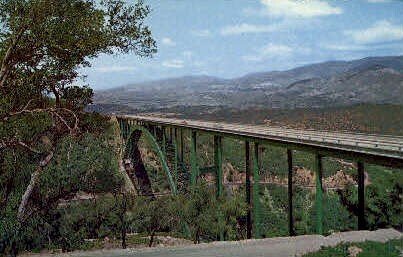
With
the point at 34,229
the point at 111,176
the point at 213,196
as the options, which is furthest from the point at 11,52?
the point at 111,176

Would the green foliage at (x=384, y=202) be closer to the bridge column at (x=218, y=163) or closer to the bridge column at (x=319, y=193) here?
the bridge column at (x=218, y=163)

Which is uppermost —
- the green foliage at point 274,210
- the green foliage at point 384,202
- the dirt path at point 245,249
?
the dirt path at point 245,249

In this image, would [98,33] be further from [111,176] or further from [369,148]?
[111,176]

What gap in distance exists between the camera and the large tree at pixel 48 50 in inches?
731

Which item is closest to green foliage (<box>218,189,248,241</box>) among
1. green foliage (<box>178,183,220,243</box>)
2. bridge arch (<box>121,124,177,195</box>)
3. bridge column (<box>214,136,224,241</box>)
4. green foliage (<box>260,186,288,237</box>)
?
green foliage (<box>178,183,220,243</box>)

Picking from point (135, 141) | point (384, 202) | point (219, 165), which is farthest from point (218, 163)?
point (135, 141)

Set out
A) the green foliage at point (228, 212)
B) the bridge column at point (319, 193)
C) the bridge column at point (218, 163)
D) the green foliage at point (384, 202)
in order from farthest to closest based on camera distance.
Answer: the green foliage at point (384, 202) → the bridge column at point (218, 163) → the green foliage at point (228, 212) → the bridge column at point (319, 193)

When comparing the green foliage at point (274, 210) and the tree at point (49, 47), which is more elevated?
the tree at point (49, 47)

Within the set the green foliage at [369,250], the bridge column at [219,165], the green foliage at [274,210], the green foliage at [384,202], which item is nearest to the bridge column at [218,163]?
the bridge column at [219,165]

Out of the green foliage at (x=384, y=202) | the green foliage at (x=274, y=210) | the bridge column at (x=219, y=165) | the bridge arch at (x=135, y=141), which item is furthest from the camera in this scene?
the green foliage at (x=274, y=210)

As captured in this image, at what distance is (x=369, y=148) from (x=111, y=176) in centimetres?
4966

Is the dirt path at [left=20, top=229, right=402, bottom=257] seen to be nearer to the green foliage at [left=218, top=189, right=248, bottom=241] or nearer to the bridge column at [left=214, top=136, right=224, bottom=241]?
the green foliage at [left=218, top=189, right=248, bottom=241]

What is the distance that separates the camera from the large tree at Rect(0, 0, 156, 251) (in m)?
18.6

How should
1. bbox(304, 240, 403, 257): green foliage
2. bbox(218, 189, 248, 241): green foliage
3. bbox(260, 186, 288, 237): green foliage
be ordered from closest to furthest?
1. bbox(304, 240, 403, 257): green foliage
2. bbox(218, 189, 248, 241): green foliage
3. bbox(260, 186, 288, 237): green foliage
